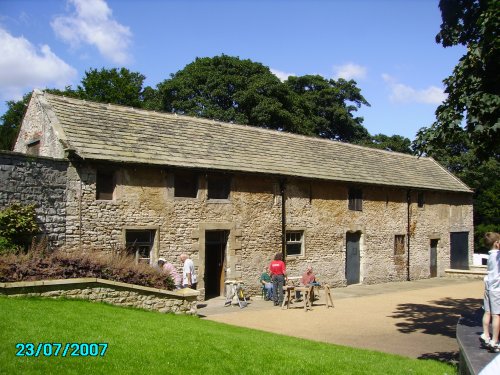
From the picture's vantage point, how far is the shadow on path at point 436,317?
10.7 metres

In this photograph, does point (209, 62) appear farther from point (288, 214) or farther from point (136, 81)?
point (288, 214)

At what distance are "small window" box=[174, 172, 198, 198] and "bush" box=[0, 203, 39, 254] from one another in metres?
4.87

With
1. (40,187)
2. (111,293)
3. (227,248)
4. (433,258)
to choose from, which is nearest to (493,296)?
(111,293)

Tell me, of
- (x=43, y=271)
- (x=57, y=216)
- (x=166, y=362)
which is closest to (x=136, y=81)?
(x=57, y=216)

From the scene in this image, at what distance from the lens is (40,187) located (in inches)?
577

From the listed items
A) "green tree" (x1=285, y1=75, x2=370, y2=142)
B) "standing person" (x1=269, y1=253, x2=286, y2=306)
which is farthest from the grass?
"green tree" (x1=285, y1=75, x2=370, y2=142)

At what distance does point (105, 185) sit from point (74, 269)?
13.7ft

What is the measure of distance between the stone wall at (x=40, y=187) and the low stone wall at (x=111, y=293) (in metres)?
3.43

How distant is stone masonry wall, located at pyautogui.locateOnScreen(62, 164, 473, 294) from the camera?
15414mm

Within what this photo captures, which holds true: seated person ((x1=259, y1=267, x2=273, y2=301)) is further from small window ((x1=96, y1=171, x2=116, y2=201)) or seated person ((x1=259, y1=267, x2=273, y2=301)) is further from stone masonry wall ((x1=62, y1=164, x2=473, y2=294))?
small window ((x1=96, y1=171, x2=116, y2=201))

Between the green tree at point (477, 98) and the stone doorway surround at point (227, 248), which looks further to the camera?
the stone doorway surround at point (227, 248)

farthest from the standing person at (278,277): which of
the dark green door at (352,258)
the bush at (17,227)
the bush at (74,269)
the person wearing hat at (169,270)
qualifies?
the bush at (17,227)

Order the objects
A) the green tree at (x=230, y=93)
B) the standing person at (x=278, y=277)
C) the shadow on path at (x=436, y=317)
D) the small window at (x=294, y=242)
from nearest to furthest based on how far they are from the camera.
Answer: the shadow on path at (x=436, y=317) < the standing person at (x=278, y=277) < the small window at (x=294, y=242) < the green tree at (x=230, y=93)

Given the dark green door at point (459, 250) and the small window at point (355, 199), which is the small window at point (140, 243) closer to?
the small window at point (355, 199)
